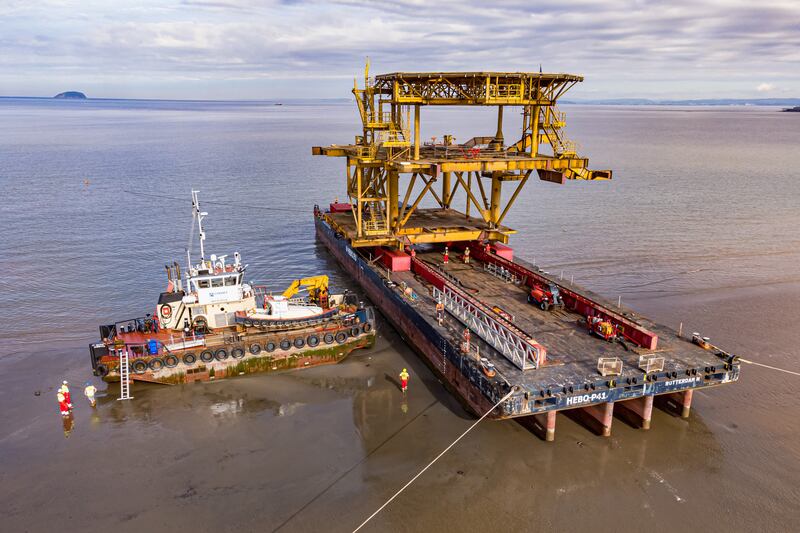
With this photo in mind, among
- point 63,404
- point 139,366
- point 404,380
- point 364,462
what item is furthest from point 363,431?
point 63,404

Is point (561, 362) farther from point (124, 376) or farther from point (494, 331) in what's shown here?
point (124, 376)

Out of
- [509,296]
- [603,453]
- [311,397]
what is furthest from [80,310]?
[603,453]

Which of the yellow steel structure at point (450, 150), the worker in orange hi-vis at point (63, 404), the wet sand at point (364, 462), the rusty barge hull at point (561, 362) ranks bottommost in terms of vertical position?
the wet sand at point (364, 462)

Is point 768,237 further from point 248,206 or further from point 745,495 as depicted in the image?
point 248,206

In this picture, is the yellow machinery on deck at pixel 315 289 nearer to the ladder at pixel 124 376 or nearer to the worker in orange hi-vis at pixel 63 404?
the ladder at pixel 124 376

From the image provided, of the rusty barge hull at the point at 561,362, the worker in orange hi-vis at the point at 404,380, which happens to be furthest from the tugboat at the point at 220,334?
the worker in orange hi-vis at the point at 404,380

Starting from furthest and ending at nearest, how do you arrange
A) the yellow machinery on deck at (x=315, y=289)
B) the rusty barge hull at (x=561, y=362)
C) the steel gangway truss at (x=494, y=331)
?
the yellow machinery on deck at (x=315, y=289), the steel gangway truss at (x=494, y=331), the rusty barge hull at (x=561, y=362)

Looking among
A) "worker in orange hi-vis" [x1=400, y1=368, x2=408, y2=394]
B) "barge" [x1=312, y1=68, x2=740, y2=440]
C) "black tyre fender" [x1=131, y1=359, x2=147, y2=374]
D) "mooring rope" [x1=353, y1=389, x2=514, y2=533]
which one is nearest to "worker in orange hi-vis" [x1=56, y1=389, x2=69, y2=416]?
"black tyre fender" [x1=131, y1=359, x2=147, y2=374]
